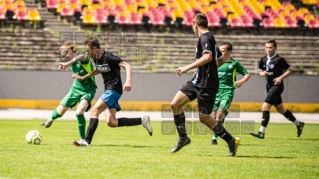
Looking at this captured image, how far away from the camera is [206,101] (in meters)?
11.2

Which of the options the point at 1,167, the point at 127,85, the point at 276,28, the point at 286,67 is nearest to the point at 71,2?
the point at 276,28

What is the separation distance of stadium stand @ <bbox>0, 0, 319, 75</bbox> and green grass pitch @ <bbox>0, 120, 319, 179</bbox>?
13.3 meters

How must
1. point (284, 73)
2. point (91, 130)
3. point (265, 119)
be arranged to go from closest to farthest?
point (91, 130)
point (265, 119)
point (284, 73)

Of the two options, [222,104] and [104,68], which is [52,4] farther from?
[104,68]

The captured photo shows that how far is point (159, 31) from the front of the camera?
31906 mm

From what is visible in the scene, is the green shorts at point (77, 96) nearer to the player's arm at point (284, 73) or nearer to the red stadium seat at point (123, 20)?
the player's arm at point (284, 73)

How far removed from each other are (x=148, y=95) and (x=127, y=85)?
53.6ft

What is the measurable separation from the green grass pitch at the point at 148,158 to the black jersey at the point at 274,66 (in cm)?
160

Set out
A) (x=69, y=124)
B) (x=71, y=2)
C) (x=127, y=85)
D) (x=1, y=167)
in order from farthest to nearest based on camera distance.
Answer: (x=71, y=2), (x=69, y=124), (x=127, y=85), (x=1, y=167)

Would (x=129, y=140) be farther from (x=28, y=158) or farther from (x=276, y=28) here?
(x=276, y=28)

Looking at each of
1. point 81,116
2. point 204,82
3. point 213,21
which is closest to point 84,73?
point 81,116

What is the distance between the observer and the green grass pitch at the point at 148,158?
9.18m

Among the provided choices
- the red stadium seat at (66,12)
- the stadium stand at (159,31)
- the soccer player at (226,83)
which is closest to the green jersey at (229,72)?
the soccer player at (226,83)

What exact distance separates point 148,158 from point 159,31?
837 inches
